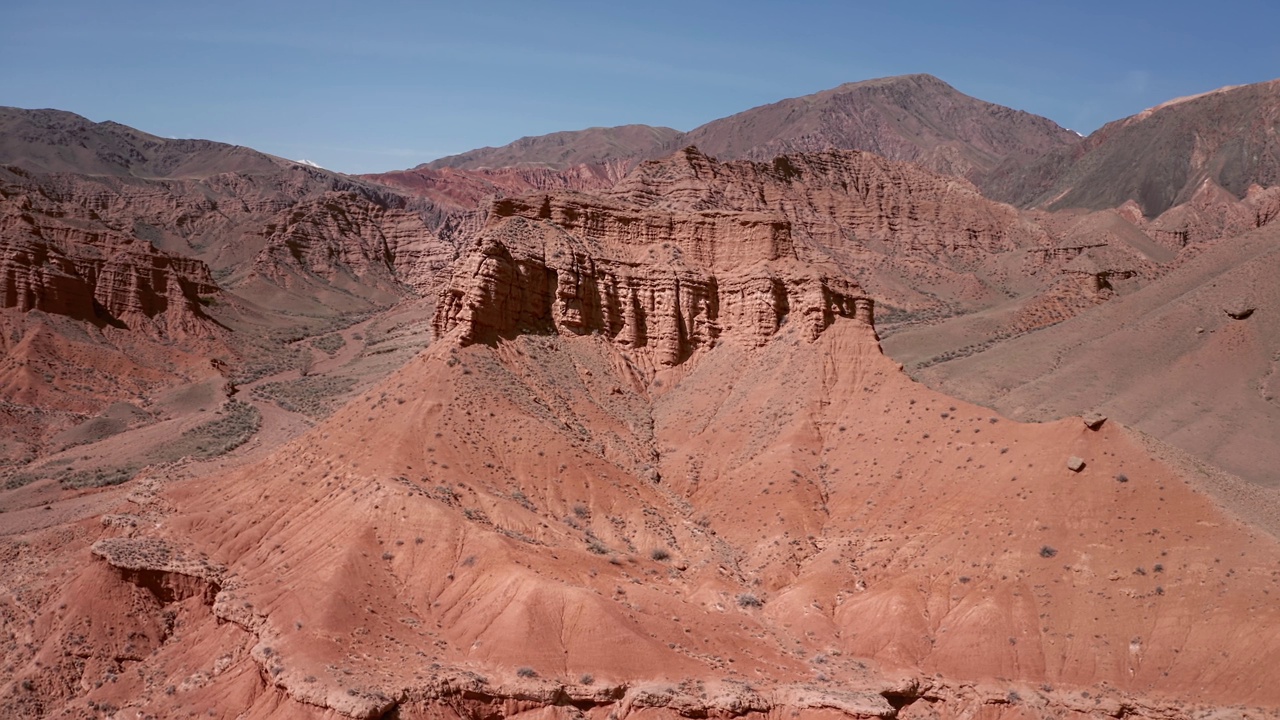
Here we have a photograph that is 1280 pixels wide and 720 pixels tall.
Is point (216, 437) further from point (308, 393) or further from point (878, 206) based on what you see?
point (878, 206)

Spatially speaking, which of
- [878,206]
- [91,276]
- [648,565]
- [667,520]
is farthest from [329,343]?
[648,565]

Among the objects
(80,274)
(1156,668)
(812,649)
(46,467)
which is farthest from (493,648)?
(80,274)

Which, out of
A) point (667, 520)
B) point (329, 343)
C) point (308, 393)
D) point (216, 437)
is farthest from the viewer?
point (329, 343)

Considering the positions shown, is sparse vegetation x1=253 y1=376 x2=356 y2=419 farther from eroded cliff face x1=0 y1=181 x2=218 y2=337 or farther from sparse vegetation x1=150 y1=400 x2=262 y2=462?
eroded cliff face x1=0 y1=181 x2=218 y2=337

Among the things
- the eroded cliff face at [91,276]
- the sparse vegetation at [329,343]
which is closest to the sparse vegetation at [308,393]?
the eroded cliff face at [91,276]

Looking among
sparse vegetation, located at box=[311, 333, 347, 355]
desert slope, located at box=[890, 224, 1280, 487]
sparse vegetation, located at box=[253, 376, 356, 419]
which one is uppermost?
desert slope, located at box=[890, 224, 1280, 487]

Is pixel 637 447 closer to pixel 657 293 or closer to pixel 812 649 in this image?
pixel 657 293

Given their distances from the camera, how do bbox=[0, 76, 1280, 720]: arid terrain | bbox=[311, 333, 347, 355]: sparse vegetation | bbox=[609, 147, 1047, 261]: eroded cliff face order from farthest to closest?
bbox=[609, 147, 1047, 261]: eroded cliff face
bbox=[311, 333, 347, 355]: sparse vegetation
bbox=[0, 76, 1280, 720]: arid terrain

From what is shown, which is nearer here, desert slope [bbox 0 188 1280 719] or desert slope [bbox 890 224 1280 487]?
desert slope [bbox 0 188 1280 719]

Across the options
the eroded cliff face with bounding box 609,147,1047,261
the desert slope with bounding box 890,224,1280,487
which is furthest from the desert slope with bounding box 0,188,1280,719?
the eroded cliff face with bounding box 609,147,1047,261

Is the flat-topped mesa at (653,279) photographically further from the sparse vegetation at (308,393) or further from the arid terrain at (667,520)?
the sparse vegetation at (308,393)
